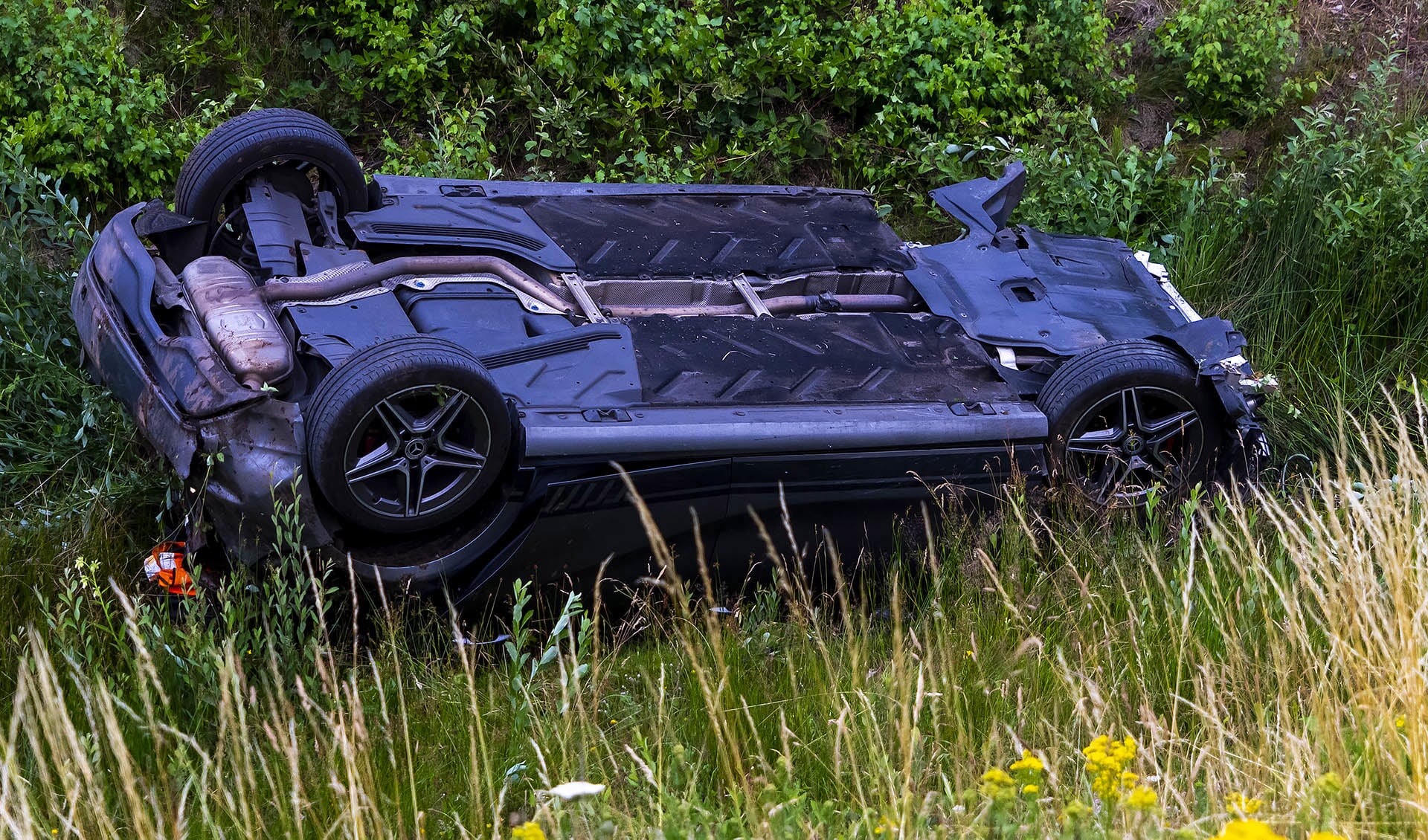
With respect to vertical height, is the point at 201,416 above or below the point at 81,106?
below

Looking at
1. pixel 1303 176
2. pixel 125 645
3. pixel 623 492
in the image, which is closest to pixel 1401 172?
pixel 1303 176

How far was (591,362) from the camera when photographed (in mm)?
4160

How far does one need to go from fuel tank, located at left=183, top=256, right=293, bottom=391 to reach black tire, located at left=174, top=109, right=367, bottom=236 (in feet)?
1.44

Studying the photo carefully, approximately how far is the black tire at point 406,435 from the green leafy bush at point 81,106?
11.3 feet

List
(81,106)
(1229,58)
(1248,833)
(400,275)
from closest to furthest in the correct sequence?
1. (1248,833)
2. (400,275)
3. (81,106)
4. (1229,58)

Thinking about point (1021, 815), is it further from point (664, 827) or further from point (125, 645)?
point (125, 645)

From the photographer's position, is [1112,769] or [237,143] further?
[237,143]

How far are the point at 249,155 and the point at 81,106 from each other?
7.03 ft

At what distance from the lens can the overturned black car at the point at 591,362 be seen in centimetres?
374

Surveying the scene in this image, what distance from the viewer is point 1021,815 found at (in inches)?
102

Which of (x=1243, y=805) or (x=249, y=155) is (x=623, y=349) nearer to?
(x=249, y=155)

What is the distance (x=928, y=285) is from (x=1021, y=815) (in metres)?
2.87

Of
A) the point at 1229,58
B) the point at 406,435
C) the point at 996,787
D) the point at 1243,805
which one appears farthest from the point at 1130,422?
the point at 1229,58

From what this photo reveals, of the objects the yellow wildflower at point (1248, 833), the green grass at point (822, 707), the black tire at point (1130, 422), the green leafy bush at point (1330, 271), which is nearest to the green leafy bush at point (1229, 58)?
the green leafy bush at point (1330, 271)
